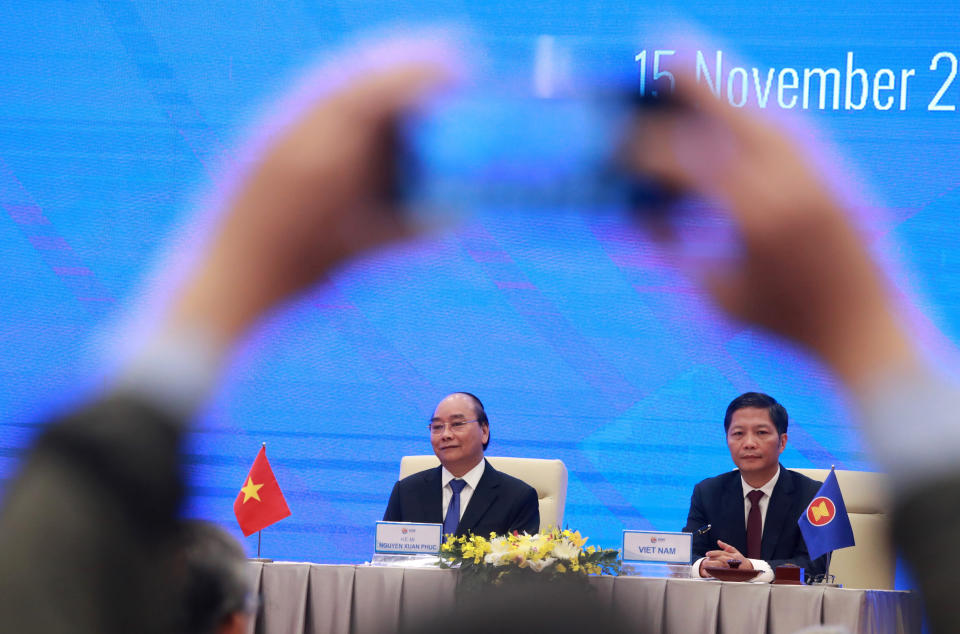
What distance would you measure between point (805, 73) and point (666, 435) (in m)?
1.51

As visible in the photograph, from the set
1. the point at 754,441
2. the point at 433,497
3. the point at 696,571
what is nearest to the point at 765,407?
the point at 754,441

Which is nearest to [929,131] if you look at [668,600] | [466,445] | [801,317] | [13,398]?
[466,445]

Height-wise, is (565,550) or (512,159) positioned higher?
(512,159)

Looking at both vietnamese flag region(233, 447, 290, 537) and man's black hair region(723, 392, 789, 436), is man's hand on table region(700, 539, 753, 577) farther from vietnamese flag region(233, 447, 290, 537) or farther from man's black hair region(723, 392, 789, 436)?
vietnamese flag region(233, 447, 290, 537)

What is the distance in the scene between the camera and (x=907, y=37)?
13.4ft

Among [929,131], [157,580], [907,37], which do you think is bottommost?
[157,580]

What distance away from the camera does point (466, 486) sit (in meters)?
3.56

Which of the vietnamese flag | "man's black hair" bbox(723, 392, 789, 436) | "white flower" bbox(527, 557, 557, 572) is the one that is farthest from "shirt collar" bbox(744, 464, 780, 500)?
the vietnamese flag

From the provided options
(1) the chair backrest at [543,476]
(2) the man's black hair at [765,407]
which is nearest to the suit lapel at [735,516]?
(2) the man's black hair at [765,407]

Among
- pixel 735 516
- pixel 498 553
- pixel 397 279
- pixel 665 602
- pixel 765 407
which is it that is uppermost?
pixel 397 279

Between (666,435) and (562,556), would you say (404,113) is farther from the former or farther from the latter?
(666,435)

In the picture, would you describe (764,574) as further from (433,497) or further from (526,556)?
(433,497)

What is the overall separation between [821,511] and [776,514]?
585 mm

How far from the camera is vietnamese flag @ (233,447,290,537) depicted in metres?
3.16
